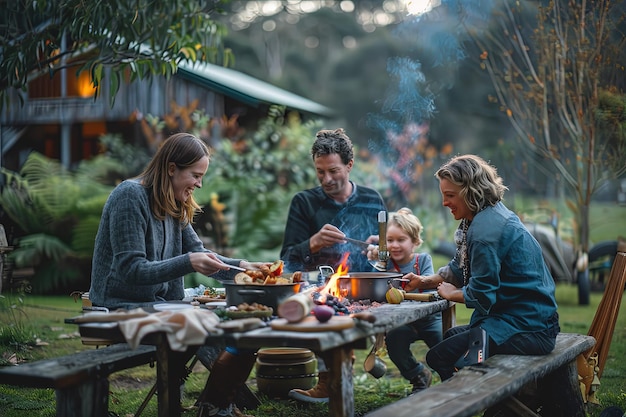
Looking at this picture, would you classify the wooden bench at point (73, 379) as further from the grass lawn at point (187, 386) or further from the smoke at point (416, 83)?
the smoke at point (416, 83)

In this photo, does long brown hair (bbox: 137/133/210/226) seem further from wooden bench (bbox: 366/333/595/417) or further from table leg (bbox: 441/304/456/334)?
table leg (bbox: 441/304/456/334)

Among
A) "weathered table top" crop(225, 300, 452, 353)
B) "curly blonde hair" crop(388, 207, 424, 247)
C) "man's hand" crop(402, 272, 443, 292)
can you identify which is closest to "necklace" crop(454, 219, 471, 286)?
"man's hand" crop(402, 272, 443, 292)

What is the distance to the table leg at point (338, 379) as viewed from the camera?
11.3ft

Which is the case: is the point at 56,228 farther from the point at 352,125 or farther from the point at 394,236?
Result: the point at 352,125

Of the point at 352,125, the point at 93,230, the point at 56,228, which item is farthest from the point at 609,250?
the point at 352,125

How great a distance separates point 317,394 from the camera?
Answer: 5562 millimetres

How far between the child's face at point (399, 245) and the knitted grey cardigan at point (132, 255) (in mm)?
1770

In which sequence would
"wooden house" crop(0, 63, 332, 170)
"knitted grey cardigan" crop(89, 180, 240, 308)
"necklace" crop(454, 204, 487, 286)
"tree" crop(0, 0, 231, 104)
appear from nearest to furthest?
"knitted grey cardigan" crop(89, 180, 240, 308)
"necklace" crop(454, 204, 487, 286)
"tree" crop(0, 0, 231, 104)
"wooden house" crop(0, 63, 332, 170)

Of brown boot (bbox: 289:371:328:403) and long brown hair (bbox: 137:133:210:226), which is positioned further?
brown boot (bbox: 289:371:328:403)

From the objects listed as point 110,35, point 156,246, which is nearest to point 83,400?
point 156,246

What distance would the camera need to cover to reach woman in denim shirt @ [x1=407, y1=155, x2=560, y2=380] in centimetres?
414

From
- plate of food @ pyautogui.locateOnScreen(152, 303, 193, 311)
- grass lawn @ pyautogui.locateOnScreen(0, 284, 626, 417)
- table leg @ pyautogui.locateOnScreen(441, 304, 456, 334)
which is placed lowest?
grass lawn @ pyautogui.locateOnScreen(0, 284, 626, 417)

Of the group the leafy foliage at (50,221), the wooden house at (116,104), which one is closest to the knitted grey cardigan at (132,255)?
the leafy foliage at (50,221)

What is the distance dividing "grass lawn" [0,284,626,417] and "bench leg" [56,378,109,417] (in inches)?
70.4
